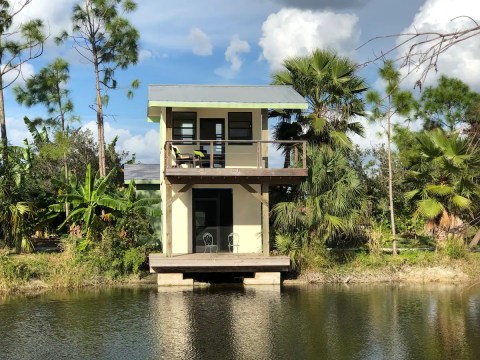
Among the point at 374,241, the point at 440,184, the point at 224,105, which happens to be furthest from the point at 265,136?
the point at 440,184

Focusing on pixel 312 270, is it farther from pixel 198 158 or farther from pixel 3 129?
pixel 3 129

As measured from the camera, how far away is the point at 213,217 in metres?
23.2

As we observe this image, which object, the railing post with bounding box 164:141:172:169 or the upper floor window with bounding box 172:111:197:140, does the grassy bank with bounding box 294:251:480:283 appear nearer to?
the railing post with bounding box 164:141:172:169

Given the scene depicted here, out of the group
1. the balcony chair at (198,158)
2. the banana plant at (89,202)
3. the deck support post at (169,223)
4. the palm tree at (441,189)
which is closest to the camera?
the deck support post at (169,223)

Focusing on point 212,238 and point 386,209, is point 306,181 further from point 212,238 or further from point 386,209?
point 386,209

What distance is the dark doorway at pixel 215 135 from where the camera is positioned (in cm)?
2317

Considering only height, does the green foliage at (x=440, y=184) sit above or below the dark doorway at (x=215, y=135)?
below

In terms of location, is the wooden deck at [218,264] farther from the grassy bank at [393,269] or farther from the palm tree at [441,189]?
the palm tree at [441,189]

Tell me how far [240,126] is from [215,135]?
3.60 feet

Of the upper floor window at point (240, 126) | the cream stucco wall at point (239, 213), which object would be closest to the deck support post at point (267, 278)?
the cream stucco wall at point (239, 213)

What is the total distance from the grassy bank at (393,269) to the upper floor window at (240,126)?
18.9 ft

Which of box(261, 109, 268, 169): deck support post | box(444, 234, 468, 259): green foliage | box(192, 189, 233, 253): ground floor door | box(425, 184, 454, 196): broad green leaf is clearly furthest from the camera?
box(425, 184, 454, 196): broad green leaf

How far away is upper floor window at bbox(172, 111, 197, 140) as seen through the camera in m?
23.3

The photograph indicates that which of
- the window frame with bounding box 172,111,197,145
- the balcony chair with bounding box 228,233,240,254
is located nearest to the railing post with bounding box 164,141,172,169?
the window frame with bounding box 172,111,197,145
